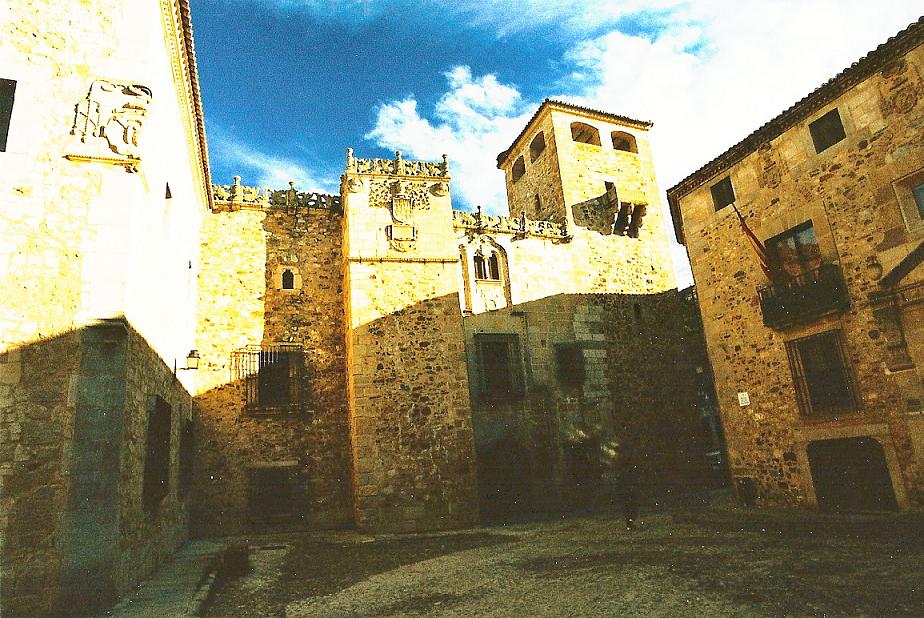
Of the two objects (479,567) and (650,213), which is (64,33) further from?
(650,213)

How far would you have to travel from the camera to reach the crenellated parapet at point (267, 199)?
50.2 ft

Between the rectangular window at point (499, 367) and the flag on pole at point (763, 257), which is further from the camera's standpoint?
the rectangular window at point (499, 367)

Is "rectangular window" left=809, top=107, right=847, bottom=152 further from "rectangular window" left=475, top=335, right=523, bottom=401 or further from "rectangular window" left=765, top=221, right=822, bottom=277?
"rectangular window" left=475, top=335, right=523, bottom=401

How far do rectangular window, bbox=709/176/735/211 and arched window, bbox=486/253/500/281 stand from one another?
6515mm

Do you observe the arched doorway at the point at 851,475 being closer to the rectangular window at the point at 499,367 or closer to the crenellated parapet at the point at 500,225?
the rectangular window at the point at 499,367

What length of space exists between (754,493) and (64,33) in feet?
52.9

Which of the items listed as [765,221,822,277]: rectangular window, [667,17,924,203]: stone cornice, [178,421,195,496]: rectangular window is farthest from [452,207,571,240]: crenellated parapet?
[178,421,195,496]: rectangular window

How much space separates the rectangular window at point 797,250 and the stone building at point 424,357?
20.8 ft

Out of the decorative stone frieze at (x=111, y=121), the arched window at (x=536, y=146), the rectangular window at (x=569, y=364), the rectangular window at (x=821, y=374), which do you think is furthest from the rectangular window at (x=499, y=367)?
the decorative stone frieze at (x=111, y=121)

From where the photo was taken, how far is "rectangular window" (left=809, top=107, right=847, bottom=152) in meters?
11.8

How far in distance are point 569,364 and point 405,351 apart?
6.07 m

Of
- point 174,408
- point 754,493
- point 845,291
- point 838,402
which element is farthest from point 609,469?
point 174,408

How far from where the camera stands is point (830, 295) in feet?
37.2

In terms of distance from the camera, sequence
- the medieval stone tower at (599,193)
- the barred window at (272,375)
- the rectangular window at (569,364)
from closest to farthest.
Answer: the barred window at (272,375)
the rectangular window at (569,364)
the medieval stone tower at (599,193)
